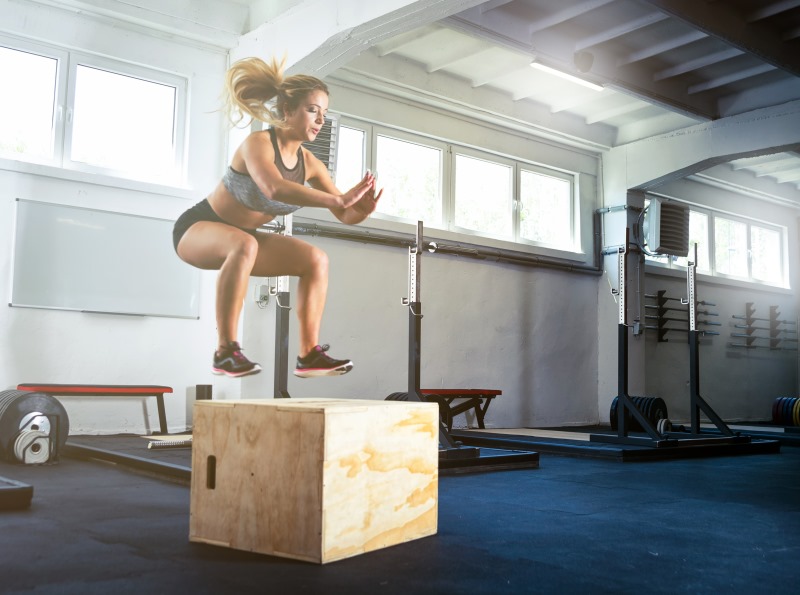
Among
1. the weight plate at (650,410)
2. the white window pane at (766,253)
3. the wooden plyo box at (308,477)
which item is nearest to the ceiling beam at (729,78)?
the weight plate at (650,410)

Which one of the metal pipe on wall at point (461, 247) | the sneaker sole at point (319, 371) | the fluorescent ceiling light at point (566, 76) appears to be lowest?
the sneaker sole at point (319, 371)

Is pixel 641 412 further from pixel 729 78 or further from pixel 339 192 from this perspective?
pixel 729 78

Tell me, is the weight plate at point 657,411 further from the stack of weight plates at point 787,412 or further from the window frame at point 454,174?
the stack of weight plates at point 787,412

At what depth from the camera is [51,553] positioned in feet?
7.63

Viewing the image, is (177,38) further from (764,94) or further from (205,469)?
(764,94)

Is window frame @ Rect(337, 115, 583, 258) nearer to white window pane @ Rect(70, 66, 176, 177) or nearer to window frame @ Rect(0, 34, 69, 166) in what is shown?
white window pane @ Rect(70, 66, 176, 177)

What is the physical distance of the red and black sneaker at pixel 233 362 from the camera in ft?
14.4

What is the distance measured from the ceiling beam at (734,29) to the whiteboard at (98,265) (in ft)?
12.9

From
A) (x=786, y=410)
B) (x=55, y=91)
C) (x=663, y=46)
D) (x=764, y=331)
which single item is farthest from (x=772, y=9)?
(x=764, y=331)

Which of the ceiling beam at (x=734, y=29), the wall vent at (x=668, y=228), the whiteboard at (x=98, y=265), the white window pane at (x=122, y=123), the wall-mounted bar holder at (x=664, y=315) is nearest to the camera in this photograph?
the whiteboard at (x=98, y=265)

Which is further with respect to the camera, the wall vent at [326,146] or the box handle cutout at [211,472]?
the wall vent at [326,146]

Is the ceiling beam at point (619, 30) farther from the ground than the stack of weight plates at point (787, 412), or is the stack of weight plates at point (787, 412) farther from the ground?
the ceiling beam at point (619, 30)

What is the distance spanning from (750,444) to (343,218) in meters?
4.18

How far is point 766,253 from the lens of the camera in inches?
448
